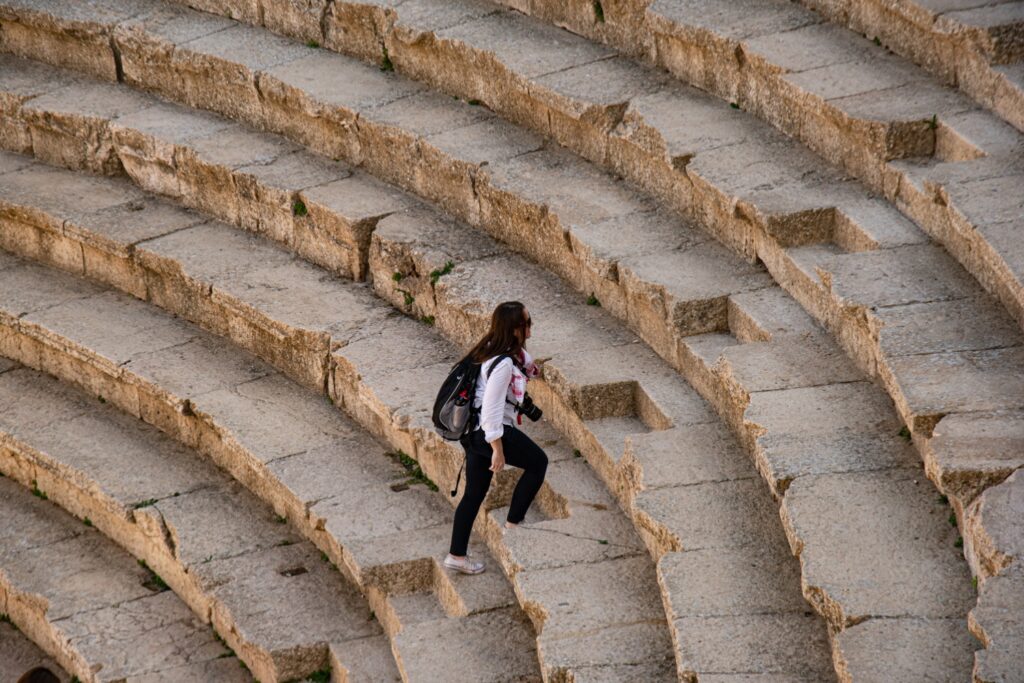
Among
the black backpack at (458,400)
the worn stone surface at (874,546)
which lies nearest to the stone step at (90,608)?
the black backpack at (458,400)

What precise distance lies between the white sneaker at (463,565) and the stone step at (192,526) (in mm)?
635

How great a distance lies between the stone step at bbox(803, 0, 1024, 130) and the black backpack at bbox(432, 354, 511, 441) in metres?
3.27

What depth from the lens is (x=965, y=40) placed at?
8820mm

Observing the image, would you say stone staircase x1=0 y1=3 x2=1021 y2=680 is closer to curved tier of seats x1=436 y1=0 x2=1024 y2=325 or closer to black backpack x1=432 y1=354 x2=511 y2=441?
curved tier of seats x1=436 y1=0 x2=1024 y2=325

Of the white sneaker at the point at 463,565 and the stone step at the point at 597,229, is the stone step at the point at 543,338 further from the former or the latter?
the white sneaker at the point at 463,565

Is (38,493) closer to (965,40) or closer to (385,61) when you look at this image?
(385,61)

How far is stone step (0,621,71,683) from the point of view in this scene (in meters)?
9.72

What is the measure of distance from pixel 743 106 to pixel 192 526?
171 inches

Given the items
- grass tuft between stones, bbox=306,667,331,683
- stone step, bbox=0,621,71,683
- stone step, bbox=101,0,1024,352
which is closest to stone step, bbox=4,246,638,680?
grass tuft between stones, bbox=306,667,331,683

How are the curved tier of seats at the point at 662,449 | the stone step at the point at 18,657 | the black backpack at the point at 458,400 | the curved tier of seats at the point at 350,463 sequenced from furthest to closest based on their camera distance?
1. the stone step at the point at 18,657
2. the black backpack at the point at 458,400
3. the curved tier of seats at the point at 350,463
4. the curved tier of seats at the point at 662,449

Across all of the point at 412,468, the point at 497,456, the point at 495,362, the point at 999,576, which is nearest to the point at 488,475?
the point at 497,456

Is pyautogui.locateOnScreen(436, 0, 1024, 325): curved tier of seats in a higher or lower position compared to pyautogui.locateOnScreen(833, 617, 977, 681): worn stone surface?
higher

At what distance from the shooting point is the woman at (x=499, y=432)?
7660mm

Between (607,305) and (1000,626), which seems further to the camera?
(607,305)
